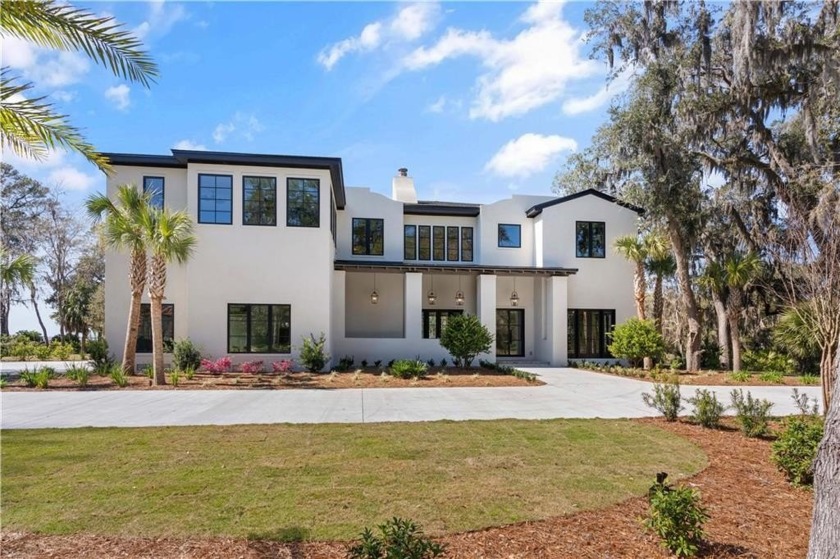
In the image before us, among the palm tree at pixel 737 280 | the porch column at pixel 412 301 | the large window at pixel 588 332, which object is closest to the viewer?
the palm tree at pixel 737 280

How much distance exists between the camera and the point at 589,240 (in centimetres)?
1905

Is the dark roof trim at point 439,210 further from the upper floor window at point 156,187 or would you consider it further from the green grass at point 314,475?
the green grass at point 314,475

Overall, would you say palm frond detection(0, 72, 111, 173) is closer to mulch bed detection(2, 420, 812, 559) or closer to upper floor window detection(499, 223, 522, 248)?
mulch bed detection(2, 420, 812, 559)

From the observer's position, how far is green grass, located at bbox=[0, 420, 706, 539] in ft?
13.1

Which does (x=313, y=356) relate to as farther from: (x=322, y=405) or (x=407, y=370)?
(x=322, y=405)

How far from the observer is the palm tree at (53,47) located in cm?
366

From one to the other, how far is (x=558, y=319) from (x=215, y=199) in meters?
12.7

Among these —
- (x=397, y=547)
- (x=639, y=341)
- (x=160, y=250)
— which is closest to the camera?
(x=397, y=547)

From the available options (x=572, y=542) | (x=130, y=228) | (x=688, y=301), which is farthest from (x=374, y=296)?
(x=572, y=542)

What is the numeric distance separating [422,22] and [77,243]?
28001mm

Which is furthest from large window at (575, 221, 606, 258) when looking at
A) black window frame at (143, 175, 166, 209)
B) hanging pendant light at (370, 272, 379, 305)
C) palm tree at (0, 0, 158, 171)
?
palm tree at (0, 0, 158, 171)

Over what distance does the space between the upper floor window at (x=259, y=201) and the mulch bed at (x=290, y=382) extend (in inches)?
188

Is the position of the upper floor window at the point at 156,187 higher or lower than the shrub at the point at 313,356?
higher

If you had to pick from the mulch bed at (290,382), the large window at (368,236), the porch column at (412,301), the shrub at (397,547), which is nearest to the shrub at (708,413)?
the mulch bed at (290,382)
